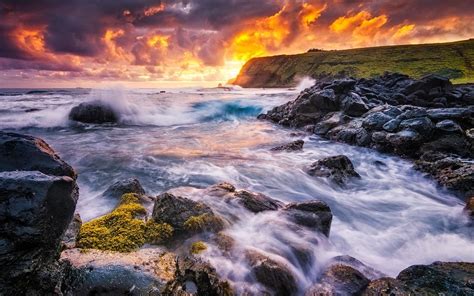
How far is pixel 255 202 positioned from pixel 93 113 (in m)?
20.6

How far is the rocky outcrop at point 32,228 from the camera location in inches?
106

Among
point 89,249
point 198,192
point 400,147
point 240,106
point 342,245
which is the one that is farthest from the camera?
point 240,106

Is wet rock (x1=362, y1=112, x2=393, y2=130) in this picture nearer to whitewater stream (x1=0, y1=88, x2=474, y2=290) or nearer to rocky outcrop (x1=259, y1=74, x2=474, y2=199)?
rocky outcrop (x1=259, y1=74, x2=474, y2=199)

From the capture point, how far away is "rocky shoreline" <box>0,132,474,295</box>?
281cm

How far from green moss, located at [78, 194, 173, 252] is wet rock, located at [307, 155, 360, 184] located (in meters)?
6.82

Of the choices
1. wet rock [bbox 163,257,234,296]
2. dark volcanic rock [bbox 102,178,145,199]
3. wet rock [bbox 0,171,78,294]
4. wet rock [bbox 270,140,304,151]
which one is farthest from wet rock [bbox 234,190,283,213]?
wet rock [bbox 270,140,304,151]

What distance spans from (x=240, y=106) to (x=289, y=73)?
91829mm

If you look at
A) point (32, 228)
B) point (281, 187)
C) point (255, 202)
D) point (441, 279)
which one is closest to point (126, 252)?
point (32, 228)

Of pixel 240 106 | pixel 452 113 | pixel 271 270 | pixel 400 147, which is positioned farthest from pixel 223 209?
pixel 240 106

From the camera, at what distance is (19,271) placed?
272cm

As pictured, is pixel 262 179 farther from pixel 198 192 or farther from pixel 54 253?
pixel 54 253

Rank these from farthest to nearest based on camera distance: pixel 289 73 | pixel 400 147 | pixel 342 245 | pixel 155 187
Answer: pixel 289 73 < pixel 400 147 < pixel 155 187 < pixel 342 245

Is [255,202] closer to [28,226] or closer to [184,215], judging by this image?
[184,215]

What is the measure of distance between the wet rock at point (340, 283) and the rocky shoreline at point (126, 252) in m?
0.01
